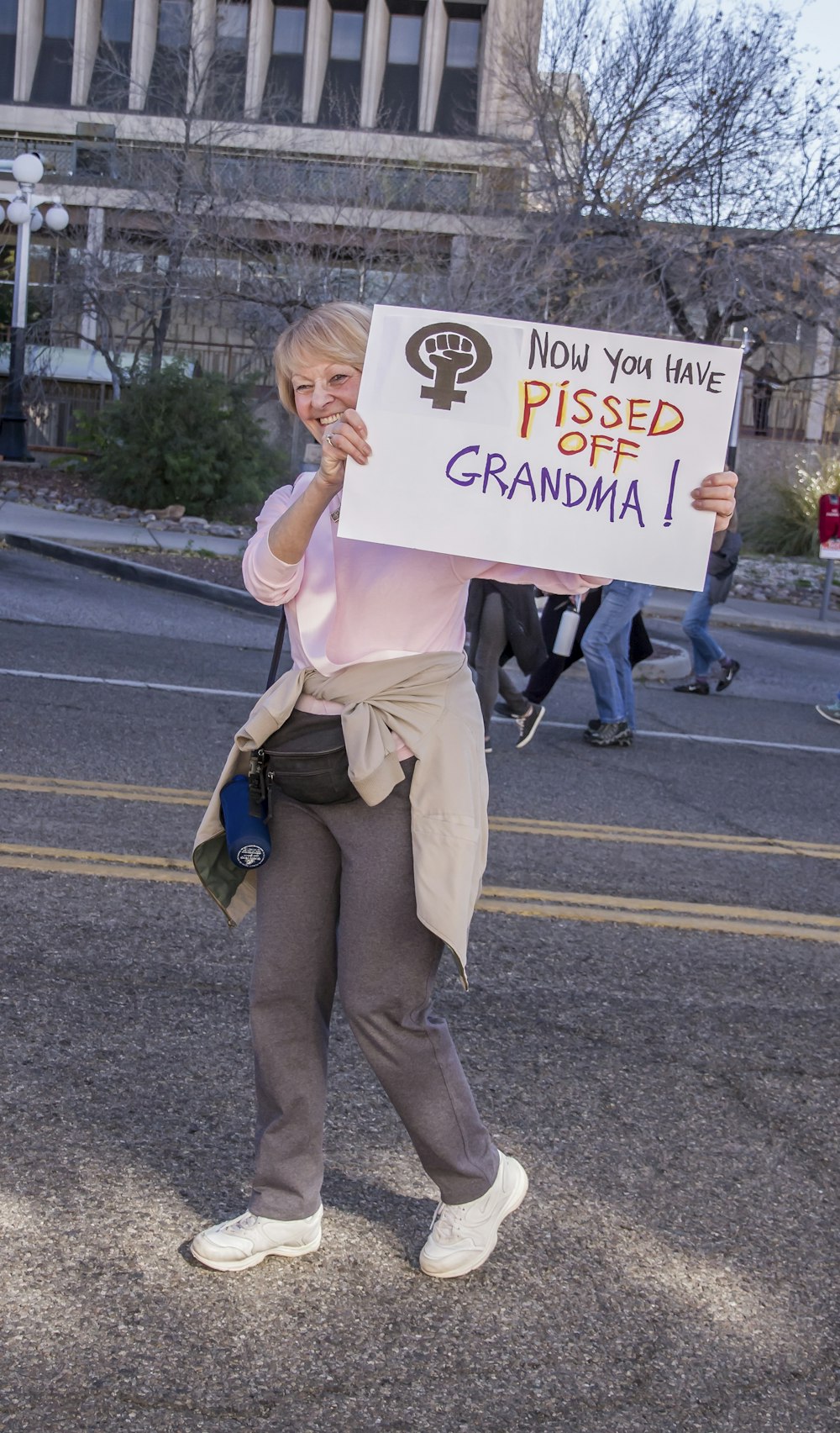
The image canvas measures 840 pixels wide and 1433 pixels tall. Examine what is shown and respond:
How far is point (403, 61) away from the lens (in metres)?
46.7

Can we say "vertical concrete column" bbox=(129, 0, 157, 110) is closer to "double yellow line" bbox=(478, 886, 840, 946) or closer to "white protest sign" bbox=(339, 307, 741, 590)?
"double yellow line" bbox=(478, 886, 840, 946)

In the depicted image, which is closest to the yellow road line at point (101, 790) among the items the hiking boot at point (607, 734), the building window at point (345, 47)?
the hiking boot at point (607, 734)

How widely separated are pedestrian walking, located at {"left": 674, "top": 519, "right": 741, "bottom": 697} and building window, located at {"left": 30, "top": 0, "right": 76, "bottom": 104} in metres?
40.8

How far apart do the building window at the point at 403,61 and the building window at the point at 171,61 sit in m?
7.02

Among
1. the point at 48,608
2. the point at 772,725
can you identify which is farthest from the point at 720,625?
the point at 48,608

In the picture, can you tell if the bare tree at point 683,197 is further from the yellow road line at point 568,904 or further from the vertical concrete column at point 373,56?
the vertical concrete column at point 373,56

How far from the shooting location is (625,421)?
2936mm

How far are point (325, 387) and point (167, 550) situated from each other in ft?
47.2

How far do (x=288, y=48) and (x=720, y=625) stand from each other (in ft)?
121

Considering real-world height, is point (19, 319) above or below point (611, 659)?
above

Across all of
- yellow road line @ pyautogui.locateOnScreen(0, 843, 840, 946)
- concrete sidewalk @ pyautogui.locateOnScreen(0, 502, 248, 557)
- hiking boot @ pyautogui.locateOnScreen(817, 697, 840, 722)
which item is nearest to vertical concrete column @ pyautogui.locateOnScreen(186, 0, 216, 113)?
concrete sidewalk @ pyautogui.locateOnScreen(0, 502, 248, 557)

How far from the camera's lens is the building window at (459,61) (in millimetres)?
45188

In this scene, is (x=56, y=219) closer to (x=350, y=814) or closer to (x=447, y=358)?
(x=447, y=358)

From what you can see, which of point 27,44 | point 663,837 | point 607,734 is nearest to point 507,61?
point 607,734
